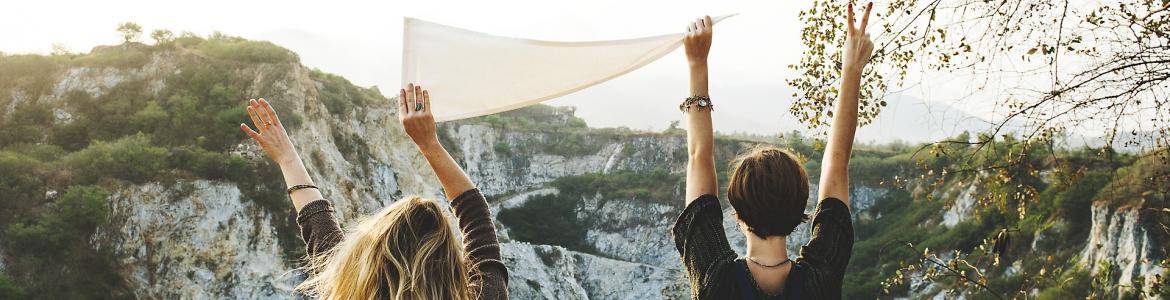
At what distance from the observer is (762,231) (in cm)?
159

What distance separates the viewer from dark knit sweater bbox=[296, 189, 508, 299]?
1537mm

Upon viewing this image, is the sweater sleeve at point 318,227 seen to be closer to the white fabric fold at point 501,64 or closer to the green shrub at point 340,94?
the white fabric fold at point 501,64

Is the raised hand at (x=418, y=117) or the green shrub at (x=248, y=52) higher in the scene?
the green shrub at (x=248, y=52)

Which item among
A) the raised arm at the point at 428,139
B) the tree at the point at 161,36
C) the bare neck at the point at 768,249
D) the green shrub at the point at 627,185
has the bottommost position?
the green shrub at the point at 627,185

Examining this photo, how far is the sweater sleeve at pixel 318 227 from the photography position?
1749mm

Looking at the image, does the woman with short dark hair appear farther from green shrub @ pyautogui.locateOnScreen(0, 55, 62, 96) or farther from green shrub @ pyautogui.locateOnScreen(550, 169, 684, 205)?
green shrub @ pyautogui.locateOnScreen(550, 169, 684, 205)

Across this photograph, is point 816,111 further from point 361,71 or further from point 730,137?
point 361,71

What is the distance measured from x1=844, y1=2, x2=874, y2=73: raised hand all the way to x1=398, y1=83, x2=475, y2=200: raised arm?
94 centimetres

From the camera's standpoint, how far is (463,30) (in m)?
2.35

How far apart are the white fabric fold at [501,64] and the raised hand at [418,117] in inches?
11.1

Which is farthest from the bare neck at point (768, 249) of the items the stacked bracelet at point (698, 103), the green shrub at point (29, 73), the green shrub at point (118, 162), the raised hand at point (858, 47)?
the green shrub at point (29, 73)

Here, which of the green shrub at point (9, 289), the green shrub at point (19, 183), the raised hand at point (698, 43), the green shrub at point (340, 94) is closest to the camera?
the raised hand at point (698, 43)

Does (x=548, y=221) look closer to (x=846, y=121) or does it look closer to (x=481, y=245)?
(x=846, y=121)

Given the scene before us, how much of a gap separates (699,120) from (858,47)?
49 centimetres
